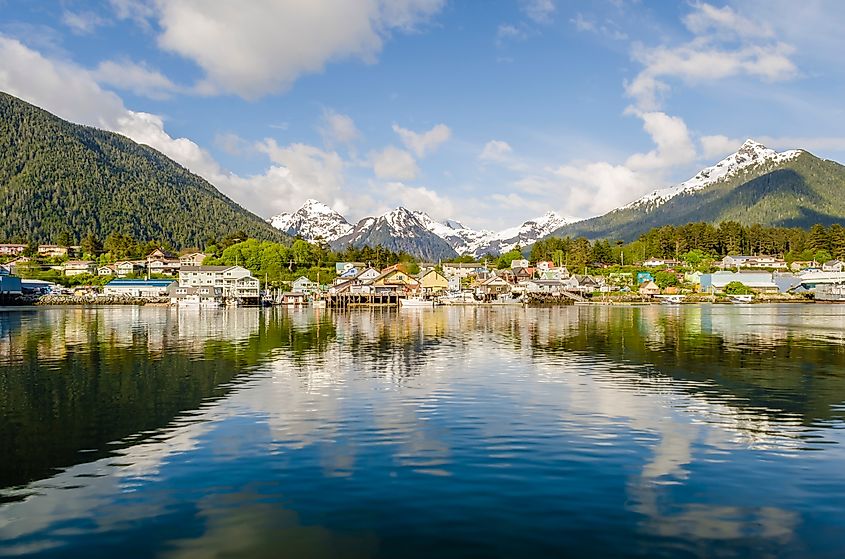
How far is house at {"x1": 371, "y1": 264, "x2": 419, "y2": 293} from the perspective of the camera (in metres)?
132

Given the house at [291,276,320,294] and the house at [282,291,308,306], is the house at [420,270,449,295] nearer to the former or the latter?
the house at [291,276,320,294]

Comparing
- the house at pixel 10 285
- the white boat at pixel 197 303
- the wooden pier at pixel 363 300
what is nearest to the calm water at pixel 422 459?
the white boat at pixel 197 303

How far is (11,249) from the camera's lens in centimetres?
18175

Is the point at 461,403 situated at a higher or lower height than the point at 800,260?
lower

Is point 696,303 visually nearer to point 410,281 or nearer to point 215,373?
point 410,281

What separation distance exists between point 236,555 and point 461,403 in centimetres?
1236

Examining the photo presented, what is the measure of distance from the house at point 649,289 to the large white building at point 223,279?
86.8 m

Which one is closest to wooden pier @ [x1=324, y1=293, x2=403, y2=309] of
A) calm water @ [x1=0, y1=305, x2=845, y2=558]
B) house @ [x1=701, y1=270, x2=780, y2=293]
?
house @ [x1=701, y1=270, x2=780, y2=293]

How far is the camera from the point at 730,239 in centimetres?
17088

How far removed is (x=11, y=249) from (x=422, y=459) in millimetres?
209079

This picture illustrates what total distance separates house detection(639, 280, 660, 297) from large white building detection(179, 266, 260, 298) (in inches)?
3417

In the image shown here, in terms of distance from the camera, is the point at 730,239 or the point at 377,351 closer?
the point at 377,351

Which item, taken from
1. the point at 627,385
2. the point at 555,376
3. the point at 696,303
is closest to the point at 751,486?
Result: the point at 627,385

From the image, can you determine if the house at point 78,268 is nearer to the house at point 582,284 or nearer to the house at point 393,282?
the house at point 393,282
